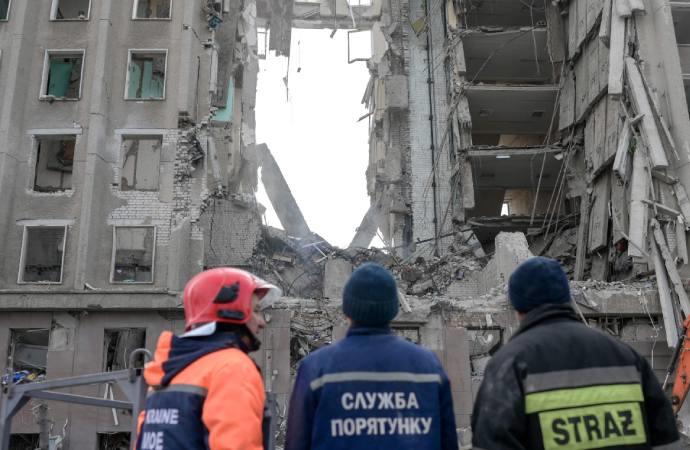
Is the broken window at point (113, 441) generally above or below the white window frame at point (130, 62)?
below

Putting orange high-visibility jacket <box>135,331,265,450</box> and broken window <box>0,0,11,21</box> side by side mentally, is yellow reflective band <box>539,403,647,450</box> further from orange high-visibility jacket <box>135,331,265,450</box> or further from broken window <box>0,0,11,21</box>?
broken window <box>0,0,11,21</box>

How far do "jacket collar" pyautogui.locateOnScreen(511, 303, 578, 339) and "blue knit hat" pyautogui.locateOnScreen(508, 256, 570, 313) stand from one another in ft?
0.10

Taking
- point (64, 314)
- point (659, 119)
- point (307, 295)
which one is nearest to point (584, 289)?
point (659, 119)

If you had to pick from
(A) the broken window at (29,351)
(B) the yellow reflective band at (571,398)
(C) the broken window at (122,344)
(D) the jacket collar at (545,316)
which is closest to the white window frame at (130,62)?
(C) the broken window at (122,344)

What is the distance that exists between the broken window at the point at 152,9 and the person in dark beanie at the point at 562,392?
19821 millimetres

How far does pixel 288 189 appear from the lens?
90.7ft

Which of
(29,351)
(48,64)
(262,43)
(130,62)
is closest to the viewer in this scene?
(29,351)

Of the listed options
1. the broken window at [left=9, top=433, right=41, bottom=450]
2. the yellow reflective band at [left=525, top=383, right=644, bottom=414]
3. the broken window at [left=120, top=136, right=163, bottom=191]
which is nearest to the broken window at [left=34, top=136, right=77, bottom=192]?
the broken window at [left=120, top=136, right=163, bottom=191]

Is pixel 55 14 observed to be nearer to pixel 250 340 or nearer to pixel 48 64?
pixel 48 64

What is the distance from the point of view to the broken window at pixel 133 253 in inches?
719

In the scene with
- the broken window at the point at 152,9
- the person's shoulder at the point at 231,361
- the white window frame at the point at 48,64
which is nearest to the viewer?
the person's shoulder at the point at 231,361

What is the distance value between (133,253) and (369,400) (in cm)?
1665

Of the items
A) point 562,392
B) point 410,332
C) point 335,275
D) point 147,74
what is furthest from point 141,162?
point 562,392

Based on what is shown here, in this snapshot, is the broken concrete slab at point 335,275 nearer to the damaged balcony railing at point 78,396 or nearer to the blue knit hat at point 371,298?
the damaged balcony railing at point 78,396
